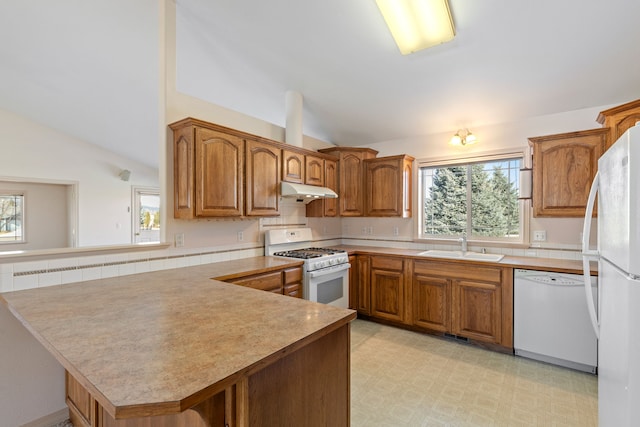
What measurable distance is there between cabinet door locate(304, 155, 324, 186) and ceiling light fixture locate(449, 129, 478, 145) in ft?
5.20

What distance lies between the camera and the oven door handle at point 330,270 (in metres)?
2.99

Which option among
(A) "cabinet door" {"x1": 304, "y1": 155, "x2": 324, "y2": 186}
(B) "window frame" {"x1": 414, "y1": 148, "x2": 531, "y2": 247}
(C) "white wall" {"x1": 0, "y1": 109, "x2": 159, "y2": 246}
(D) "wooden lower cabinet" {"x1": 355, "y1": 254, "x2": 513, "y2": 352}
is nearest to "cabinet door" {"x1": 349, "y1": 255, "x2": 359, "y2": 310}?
(D) "wooden lower cabinet" {"x1": 355, "y1": 254, "x2": 513, "y2": 352}

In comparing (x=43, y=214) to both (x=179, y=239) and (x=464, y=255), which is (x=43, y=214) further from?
(x=464, y=255)

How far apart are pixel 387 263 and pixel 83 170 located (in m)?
5.42

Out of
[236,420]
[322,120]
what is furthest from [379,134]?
[236,420]

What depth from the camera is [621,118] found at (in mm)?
2404

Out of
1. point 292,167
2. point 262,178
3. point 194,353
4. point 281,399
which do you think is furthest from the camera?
point 292,167

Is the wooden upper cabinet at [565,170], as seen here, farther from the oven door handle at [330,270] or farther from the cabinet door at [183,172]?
the cabinet door at [183,172]

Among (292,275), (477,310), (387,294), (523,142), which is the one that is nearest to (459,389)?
(477,310)

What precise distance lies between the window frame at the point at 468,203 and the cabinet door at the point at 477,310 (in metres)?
0.73

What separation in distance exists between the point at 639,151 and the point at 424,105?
2536 millimetres

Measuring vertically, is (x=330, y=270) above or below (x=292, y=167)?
below

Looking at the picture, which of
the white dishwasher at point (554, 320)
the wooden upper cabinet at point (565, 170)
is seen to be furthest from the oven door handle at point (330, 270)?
the wooden upper cabinet at point (565, 170)

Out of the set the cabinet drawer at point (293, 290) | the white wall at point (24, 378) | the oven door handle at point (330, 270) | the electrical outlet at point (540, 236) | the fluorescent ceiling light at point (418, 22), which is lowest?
the white wall at point (24, 378)
